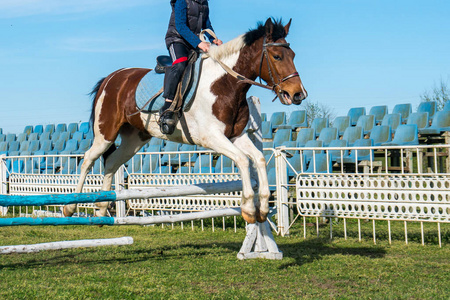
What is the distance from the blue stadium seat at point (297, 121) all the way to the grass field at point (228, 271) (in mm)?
5852

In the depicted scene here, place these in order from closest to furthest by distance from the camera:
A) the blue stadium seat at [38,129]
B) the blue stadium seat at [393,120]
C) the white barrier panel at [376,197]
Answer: the white barrier panel at [376,197] → the blue stadium seat at [393,120] → the blue stadium seat at [38,129]

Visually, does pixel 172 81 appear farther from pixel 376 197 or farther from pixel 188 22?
pixel 376 197

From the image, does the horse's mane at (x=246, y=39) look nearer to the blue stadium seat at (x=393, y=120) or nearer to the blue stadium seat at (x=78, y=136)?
the blue stadium seat at (x=393, y=120)

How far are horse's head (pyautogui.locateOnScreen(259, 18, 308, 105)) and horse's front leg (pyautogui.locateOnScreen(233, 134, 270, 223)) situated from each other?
0.54 metres

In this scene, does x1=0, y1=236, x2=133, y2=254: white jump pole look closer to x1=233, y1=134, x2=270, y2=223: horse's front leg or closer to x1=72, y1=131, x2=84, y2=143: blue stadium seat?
x1=233, y1=134, x2=270, y2=223: horse's front leg

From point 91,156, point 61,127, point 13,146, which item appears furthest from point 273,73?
point 13,146

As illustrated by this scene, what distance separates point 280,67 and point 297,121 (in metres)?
8.44

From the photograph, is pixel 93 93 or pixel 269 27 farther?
pixel 93 93

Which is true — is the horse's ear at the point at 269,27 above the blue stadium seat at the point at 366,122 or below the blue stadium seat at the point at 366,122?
above

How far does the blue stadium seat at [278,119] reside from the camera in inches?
496

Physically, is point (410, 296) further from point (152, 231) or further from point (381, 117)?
point (381, 117)

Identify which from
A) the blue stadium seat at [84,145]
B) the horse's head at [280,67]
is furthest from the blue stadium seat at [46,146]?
the horse's head at [280,67]

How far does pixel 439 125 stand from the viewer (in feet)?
33.4

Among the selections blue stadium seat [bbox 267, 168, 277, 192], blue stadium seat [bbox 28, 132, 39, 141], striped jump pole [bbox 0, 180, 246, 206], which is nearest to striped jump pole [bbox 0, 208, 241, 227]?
striped jump pole [bbox 0, 180, 246, 206]
